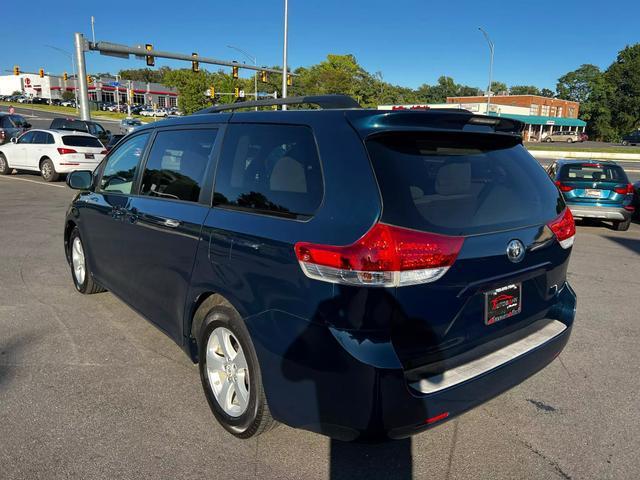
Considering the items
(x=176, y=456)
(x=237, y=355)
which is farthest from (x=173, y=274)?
(x=176, y=456)

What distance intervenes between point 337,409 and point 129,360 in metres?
2.23

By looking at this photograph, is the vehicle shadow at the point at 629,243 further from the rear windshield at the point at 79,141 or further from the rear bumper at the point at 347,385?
the rear windshield at the point at 79,141

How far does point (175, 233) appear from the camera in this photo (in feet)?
10.5

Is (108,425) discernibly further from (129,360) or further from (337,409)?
(337,409)

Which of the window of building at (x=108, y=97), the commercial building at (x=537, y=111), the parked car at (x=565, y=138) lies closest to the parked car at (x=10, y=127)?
the commercial building at (x=537, y=111)

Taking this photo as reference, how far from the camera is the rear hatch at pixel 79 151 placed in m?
15.0

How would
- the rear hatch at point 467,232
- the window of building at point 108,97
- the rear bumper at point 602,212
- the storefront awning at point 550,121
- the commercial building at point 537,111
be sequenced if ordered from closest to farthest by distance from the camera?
the rear hatch at point 467,232
the rear bumper at point 602,212
the storefront awning at point 550,121
the commercial building at point 537,111
the window of building at point 108,97

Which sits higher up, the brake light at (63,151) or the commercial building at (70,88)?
the commercial building at (70,88)

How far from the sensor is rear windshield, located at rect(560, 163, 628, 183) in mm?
9859

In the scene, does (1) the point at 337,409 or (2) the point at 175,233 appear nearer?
(1) the point at 337,409

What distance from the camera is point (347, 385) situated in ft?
7.00

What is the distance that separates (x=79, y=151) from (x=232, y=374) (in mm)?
14473

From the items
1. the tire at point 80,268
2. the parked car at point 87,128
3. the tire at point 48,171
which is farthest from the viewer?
the parked car at point 87,128

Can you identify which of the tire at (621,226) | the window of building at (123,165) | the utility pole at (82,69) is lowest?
the tire at (621,226)
